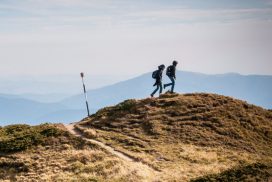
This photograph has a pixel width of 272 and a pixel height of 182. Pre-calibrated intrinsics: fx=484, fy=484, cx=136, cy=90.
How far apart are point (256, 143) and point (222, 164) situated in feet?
26.8

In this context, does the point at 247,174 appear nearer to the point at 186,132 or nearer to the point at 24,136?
the point at 186,132

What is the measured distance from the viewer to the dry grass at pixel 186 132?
1430 inches

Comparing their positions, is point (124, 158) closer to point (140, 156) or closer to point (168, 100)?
point (140, 156)

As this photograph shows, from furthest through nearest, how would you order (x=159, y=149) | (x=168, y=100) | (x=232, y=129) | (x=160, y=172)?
(x=168, y=100), (x=232, y=129), (x=159, y=149), (x=160, y=172)

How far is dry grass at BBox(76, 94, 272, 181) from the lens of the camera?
1430 inches

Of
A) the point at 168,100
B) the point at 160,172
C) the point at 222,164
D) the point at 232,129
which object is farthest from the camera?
the point at 168,100

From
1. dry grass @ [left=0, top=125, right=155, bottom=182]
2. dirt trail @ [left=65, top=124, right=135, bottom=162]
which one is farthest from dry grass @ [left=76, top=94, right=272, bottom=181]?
dry grass @ [left=0, top=125, right=155, bottom=182]

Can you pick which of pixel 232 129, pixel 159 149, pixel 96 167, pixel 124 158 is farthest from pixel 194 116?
pixel 96 167

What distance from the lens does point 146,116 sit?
1816 inches

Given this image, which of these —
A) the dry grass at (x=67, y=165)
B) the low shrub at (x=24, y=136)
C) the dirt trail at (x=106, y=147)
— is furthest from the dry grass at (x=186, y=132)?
the low shrub at (x=24, y=136)

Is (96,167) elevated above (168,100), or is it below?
below

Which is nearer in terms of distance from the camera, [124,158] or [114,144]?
[124,158]

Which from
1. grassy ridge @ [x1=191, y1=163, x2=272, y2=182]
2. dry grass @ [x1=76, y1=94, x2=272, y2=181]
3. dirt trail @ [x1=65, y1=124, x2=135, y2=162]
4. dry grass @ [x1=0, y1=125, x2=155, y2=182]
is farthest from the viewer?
dirt trail @ [x1=65, y1=124, x2=135, y2=162]

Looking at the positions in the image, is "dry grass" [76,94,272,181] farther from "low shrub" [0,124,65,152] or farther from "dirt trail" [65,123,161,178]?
→ "low shrub" [0,124,65,152]
